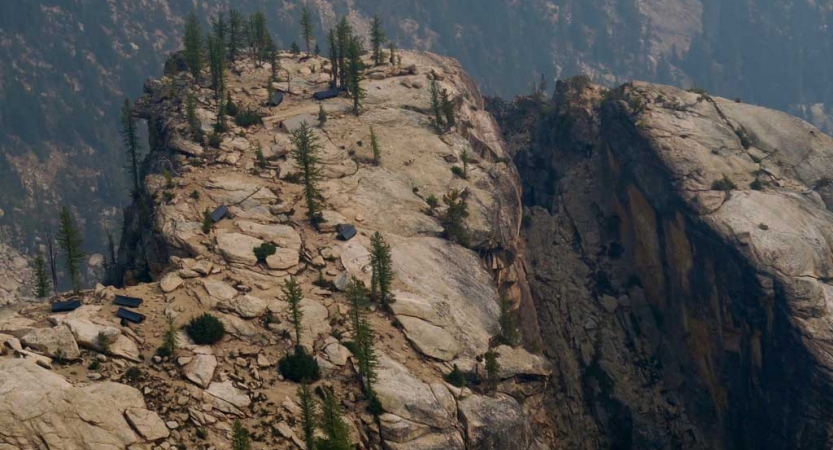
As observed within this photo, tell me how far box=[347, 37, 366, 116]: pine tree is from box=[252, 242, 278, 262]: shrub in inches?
1634

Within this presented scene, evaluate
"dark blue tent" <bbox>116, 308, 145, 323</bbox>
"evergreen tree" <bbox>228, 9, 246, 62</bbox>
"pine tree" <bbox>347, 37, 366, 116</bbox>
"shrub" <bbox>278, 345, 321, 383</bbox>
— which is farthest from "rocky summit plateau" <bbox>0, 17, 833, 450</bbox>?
"evergreen tree" <bbox>228, 9, 246, 62</bbox>

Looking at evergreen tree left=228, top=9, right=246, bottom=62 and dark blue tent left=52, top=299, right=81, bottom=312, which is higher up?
evergreen tree left=228, top=9, right=246, bottom=62

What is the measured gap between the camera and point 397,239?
11519 centimetres

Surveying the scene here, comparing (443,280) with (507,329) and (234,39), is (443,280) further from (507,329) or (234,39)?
(234,39)

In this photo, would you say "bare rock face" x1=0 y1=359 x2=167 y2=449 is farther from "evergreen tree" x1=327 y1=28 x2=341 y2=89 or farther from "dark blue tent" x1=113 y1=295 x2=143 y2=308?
"evergreen tree" x1=327 y1=28 x2=341 y2=89

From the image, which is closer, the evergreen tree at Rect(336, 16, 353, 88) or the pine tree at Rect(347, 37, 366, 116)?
the pine tree at Rect(347, 37, 366, 116)

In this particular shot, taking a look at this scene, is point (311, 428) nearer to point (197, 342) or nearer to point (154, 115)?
point (197, 342)

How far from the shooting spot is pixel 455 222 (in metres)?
120

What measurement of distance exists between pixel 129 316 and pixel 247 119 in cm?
5066


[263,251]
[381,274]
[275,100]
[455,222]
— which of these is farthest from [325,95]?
[381,274]

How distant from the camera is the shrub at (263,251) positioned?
341 feet

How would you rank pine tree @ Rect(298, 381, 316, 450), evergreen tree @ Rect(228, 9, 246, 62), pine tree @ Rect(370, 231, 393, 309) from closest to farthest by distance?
pine tree @ Rect(298, 381, 316, 450) → pine tree @ Rect(370, 231, 393, 309) → evergreen tree @ Rect(228, 9, 246, 62)

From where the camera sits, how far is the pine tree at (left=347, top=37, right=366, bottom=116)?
14150cm

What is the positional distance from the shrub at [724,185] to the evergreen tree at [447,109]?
4004cm
